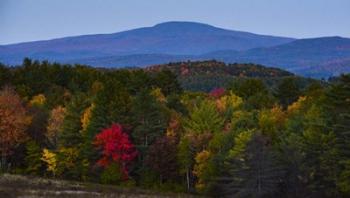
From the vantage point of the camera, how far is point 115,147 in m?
88.9

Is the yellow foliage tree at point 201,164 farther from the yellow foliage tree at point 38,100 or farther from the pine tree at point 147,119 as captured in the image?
the yellow foliage tree at point 38,100

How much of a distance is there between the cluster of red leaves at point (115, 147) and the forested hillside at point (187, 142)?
14cm

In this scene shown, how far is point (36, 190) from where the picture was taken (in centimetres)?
7738

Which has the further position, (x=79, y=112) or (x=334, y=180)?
(x=79, y=112)

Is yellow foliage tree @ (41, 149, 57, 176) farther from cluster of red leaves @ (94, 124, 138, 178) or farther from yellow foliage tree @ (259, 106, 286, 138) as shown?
yellow foliage tree @ (259, 106, 286, 138)

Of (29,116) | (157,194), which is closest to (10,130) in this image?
(29,116)

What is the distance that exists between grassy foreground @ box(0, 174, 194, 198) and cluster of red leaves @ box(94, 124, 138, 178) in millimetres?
4411

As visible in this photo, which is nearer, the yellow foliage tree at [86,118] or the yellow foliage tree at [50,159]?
the yellow foliage tree at [50,159]

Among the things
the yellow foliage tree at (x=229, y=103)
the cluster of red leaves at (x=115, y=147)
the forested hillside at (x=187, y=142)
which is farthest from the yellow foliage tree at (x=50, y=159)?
the yellow foliage tree at (x=229, y=103)

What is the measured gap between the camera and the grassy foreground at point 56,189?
75.1 metres

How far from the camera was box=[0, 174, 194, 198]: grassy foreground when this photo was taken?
75.1 metres

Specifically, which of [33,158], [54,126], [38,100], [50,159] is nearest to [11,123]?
[33,158]

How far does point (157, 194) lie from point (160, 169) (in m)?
8.01

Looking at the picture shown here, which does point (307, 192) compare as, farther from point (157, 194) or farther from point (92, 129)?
point (92, 129)
